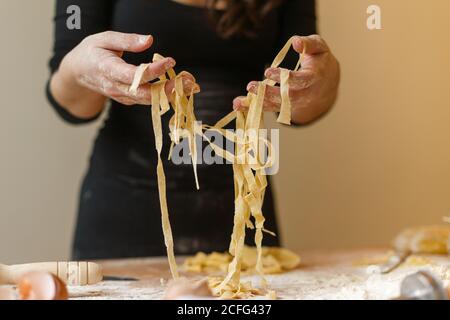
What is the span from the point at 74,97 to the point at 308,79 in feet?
1.29

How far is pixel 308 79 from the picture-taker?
74 centimetres

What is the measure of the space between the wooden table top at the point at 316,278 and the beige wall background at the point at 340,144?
1.39 ft

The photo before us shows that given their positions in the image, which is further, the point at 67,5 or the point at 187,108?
the point at 67,5

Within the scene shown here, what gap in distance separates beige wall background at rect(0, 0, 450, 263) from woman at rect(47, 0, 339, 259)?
21cm

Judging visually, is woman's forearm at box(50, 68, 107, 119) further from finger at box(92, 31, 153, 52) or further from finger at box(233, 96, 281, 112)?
finger at box(233, 96, 281, 112)

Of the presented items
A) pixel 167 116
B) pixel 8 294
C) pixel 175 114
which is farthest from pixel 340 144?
pixel 8 294

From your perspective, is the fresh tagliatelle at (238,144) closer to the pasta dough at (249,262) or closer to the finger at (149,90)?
the finger at (149,90)

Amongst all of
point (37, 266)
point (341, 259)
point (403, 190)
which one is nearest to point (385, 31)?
point (403, 190)

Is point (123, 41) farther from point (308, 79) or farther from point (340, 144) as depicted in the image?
point (340, 144)

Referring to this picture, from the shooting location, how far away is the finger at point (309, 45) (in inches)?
27.8

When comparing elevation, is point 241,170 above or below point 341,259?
above

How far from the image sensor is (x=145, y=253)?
1.12m

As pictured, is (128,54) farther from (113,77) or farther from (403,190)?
(403,190)
